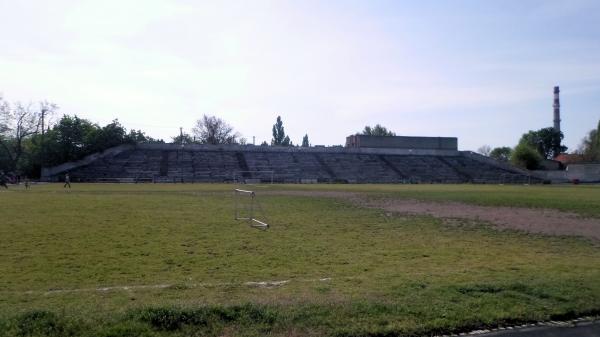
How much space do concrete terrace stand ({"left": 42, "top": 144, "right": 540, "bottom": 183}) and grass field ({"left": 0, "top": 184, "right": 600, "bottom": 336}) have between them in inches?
1897

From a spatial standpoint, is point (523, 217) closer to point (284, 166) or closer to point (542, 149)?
point (284, 166)

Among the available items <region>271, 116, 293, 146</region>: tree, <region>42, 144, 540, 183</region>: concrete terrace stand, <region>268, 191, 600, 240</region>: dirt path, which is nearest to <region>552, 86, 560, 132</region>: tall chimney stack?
<region>42, 144, 540, 183</region>: concrete terrace stand

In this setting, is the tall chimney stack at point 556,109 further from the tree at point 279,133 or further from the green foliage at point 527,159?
the tree at point 279,133

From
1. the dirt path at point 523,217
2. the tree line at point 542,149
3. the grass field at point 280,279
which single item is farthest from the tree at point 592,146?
the grass field at point 280,279

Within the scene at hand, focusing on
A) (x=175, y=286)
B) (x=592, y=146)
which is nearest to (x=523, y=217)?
(x=175, y=286)

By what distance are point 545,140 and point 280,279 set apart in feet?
389

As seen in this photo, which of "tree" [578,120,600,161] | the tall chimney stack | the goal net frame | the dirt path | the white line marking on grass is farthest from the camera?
the tall chimney stack

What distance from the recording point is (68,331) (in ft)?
16.8

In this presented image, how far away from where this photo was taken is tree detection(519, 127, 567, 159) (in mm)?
109688

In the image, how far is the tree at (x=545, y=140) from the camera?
109688 mm

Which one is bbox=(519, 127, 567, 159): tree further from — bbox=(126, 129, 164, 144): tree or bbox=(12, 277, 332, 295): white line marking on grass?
bbox=(12, 277, 332, 295): white line marking on grass

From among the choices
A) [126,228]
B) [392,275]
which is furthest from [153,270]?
[126,228]

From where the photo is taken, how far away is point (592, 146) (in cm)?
9006

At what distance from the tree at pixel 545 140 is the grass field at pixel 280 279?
107m
